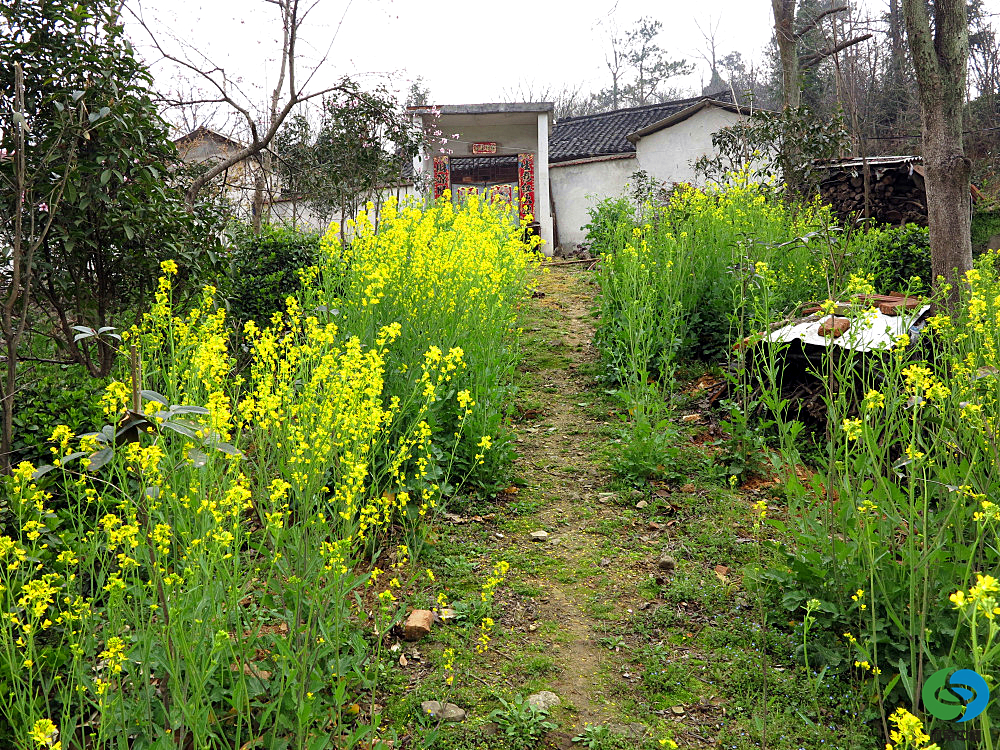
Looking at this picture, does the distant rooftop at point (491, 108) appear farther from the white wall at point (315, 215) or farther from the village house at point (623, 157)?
the village house at point (623, 157)

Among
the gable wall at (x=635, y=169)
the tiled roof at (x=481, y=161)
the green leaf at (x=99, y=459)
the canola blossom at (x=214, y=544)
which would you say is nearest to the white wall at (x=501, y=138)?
the tiled roof at (x=481, y=161)

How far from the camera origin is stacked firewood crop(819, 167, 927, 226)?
1073 cm

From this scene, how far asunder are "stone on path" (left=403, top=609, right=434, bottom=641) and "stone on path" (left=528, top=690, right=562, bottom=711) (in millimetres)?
508

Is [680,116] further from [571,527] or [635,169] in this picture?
[571,527]

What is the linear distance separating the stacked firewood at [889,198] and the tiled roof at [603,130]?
7.44 meters

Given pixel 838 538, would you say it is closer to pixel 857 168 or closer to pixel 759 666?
pixel 759 666

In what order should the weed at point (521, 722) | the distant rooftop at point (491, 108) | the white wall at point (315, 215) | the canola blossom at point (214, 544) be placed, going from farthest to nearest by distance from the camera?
the distant rooftop at point (491, 108)
the white wall at point (315, 215)
the weed at point (521, 722)
the canola blossom at point (214, 544)

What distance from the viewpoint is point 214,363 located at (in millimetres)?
2611

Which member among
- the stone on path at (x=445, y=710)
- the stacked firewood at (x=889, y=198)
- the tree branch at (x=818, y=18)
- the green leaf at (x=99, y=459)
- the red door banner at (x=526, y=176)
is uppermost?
the tree branch at (x=818, y=18)

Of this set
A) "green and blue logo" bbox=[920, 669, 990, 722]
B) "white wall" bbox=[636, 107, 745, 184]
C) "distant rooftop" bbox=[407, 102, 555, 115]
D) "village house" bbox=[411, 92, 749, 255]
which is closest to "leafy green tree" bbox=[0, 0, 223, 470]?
"green and blue logo" bbox=[920, 669, 990, 722]

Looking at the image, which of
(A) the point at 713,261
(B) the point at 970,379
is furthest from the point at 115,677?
(A) the point at 713,261

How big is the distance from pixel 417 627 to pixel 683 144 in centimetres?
1685

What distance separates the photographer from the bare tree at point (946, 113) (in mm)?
5090

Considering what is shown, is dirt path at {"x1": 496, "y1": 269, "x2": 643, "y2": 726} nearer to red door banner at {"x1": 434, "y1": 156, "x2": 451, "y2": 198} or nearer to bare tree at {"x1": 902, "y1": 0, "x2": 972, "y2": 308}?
bare tree at {"x1": 902, "y1": 0, "x2": 972, "y2": 308}
